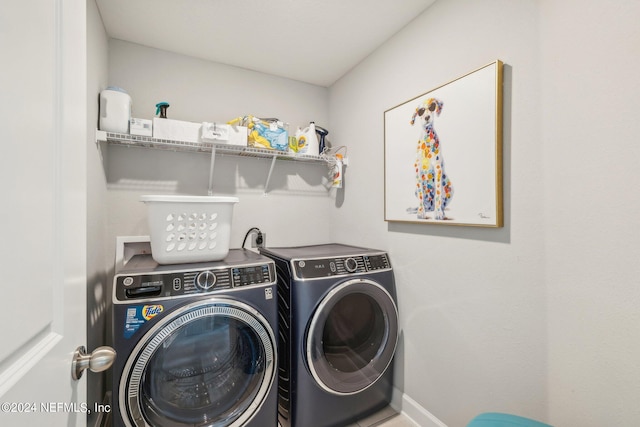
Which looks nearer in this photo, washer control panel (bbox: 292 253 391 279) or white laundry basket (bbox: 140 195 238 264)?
white laundry basket (bbox: 140 195 238 264)

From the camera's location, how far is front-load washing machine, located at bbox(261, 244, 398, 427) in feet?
5.12

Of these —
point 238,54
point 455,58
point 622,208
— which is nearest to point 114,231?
point 238,54

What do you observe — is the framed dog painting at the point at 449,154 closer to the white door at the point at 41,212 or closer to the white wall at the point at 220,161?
the white wall at the point at 220,161

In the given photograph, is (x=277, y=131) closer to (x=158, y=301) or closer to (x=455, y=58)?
(x=455, y=58)

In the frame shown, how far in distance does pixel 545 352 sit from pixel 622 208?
2.06ft

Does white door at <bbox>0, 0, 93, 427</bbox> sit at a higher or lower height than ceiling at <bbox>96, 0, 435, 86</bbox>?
lower

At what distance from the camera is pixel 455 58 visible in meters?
1.49

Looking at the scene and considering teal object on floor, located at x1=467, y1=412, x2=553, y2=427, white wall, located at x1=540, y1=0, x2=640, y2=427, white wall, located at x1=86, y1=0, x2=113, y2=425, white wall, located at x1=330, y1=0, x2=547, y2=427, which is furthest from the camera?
white wall, located at x1=86, y1=0, x2=113, y2=425

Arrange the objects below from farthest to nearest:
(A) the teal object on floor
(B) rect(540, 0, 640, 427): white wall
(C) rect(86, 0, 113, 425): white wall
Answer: (C) rect(86, 0, 113, 425): white wall, (A) the teal object on floor, (B) rect(540, 0, 640, 427): white wall

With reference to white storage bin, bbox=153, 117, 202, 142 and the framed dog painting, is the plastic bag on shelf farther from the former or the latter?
the framed dog painting

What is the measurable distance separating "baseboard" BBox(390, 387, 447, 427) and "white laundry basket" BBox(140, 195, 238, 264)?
1461 mm

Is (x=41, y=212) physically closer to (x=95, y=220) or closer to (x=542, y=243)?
(x=95, y=220)

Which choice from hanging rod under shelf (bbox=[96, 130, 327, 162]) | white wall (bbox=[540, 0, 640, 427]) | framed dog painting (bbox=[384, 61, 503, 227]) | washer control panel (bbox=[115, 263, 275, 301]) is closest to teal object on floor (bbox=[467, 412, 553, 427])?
white wall (bbox=[540, 0, 640, 427])

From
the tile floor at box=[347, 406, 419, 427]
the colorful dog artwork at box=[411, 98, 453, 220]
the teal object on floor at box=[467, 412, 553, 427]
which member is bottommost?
the tile floor at box=[347, 406, 419, 427]
